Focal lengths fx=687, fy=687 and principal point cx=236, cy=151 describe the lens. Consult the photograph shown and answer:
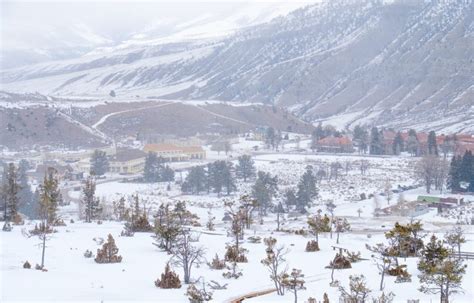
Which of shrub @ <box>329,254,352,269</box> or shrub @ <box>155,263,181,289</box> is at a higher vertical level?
shrub @ <box>329,254,352,269</box>

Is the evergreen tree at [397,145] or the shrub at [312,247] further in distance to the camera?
the evergreen tree at [397,145]

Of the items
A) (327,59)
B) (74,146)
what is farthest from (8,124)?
(327,59)

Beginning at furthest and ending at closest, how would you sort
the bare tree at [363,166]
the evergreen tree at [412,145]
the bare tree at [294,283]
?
the evergreen tree at [412,145], the bare tree at [363,166], the bare tree at [294,283]

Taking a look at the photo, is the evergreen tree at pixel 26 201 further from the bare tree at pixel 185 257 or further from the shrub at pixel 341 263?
the shrub at pixel 341 263

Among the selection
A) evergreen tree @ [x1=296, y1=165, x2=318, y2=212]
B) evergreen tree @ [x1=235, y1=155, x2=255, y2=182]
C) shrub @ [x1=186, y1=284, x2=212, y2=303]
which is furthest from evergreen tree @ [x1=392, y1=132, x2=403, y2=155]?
shrub @ [x1=186, y1=284, x2=212, y2=303]

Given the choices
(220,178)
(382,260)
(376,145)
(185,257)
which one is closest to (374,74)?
(376,145)

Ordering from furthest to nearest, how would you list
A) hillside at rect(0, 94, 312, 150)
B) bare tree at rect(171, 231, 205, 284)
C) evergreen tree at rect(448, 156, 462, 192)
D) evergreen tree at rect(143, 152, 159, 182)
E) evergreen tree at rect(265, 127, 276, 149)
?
evergreen tree at rect(265, 127, 276, 149) → hillside at rect(0, 94, 312, 150) → evergreen tree at rect(143, 152, 159, 182) → evergreen tree at rect(448, 156, 462, 192) → bare tree at rect(171, 231, 205, 284)

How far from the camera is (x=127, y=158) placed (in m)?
75.9

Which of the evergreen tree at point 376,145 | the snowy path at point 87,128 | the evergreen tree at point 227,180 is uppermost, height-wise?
the snowy path at point 87,128

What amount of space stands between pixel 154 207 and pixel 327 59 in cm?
13260

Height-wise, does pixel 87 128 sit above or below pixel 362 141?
above

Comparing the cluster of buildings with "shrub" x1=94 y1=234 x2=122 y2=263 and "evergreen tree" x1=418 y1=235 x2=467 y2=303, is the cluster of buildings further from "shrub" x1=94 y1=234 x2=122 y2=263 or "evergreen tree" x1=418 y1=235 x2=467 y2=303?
"evergreen tree" x1=418 y1=235 x2=467 y2=303

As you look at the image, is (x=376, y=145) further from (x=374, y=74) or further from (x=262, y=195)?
(x=374, y=74)

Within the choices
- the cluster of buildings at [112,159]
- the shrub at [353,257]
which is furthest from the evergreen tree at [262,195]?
the cluster of buildings at [112,159]
